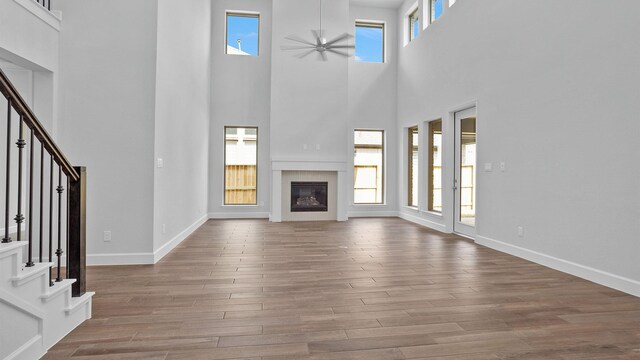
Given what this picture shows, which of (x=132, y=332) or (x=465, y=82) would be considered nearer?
(x=132, y=332)

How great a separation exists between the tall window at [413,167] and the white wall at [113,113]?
574 centimetres

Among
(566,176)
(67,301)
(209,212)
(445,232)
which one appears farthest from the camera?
→ (209,212)

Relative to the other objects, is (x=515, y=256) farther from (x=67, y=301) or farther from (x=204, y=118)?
(x=204, y=118)

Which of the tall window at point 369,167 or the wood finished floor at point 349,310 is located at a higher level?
the tall window at point 369,167

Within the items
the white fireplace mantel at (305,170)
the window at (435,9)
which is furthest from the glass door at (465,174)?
the white fireplace mantel at (305,170)

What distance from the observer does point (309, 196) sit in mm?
8172

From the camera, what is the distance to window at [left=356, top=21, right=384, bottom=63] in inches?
344

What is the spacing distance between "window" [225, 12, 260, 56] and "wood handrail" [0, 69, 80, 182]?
265 inches

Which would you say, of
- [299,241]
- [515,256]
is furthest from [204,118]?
[515,256]

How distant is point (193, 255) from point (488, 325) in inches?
138

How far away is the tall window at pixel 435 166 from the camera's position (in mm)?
6785

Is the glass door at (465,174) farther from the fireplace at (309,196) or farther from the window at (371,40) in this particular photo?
the window at (371,40)

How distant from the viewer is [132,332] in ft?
7.58

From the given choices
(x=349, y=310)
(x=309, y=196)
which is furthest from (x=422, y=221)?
(x=349, y=310)
